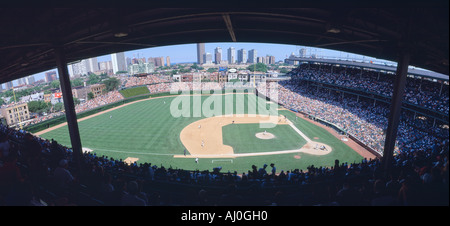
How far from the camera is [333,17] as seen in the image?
243 inches

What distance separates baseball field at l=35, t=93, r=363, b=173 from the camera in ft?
68.6

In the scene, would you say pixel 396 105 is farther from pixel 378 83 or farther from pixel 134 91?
pixel 134 91

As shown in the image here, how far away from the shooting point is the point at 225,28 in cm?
842

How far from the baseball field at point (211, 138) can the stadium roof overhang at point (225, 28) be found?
12539mm

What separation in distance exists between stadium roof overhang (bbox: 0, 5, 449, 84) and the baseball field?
41.1ft

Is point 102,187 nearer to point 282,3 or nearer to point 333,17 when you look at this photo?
point 282,3

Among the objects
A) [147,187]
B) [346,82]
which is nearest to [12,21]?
[147,187]

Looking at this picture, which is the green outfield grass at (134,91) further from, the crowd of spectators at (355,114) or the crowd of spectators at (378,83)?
the crowd of spectators at (378,83)

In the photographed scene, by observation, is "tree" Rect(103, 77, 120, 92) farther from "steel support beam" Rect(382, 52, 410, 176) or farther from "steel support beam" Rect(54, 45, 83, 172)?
"steel support beam" Rect(382, 52, 410, 176)

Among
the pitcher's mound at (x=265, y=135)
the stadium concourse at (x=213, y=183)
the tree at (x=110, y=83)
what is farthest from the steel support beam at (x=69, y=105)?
the tree at (x=110, y=83)

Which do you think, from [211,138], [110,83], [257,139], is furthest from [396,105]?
[110,83]

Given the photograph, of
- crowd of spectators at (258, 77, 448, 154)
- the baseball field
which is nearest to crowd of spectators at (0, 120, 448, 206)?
crowd of spectators at (258, 77, 448, 154)

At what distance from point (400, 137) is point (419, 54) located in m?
20.0

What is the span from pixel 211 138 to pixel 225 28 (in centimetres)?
1994
